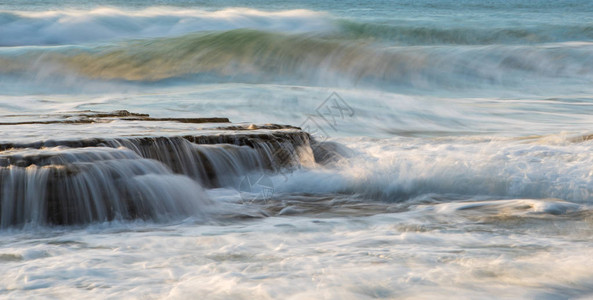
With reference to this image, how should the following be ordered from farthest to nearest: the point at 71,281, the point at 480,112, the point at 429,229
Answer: the point at 480,112
the point at 429,229
the point at 71,281

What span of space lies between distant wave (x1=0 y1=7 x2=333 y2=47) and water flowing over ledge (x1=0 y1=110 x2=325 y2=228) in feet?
49.4

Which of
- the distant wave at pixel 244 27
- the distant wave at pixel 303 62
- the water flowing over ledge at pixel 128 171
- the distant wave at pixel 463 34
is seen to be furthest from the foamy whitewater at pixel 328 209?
the distant wave at pixel 244 27

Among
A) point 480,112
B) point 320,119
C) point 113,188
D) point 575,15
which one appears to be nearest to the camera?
point 113,188

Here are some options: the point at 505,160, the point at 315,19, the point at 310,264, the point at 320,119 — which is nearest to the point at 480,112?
the point at 320,119

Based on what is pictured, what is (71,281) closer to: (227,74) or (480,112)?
(480,112)

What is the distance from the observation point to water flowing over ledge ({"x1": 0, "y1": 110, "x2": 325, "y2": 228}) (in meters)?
4.07

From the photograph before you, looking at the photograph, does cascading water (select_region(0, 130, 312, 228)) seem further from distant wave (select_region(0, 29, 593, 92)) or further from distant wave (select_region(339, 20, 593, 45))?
distant wave (select_region(339, 20, 593, 45))

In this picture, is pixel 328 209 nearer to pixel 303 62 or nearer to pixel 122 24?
pixel 303 62

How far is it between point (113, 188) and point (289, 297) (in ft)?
6.40

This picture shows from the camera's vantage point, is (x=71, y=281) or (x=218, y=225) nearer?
(x=71, y=281)

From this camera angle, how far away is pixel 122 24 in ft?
71.2

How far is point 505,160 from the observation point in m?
5.38

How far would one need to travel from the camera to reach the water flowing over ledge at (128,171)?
4066 mm

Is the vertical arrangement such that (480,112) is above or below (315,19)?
below
